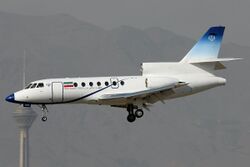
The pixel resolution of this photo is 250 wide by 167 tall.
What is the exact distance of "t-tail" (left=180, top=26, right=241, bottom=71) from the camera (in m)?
84.1

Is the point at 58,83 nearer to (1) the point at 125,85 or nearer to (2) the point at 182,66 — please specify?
(1) the point at 125,85

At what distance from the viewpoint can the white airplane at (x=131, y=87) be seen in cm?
8088

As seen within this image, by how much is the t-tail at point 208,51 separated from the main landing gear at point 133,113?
19.7ft

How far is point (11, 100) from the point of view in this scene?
268 ft

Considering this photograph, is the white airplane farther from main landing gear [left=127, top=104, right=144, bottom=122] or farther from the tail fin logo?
the tail fin logo

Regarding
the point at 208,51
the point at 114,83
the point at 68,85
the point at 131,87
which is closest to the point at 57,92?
the point at 68,85

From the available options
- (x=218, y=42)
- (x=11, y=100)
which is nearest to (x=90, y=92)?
(x=11, y=100)

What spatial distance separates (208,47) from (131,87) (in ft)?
29.3

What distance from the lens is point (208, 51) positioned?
8562 centimetres

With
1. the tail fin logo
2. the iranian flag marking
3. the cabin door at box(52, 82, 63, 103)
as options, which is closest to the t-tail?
the tail fin logo

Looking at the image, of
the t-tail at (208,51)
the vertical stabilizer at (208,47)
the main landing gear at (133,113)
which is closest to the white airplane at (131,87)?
the main landing gear at (133,113)

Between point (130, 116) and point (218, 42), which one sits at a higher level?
point (218, 42)

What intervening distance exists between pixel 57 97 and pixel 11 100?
405 centimetres

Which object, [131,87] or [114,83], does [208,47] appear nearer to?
[131,87]
